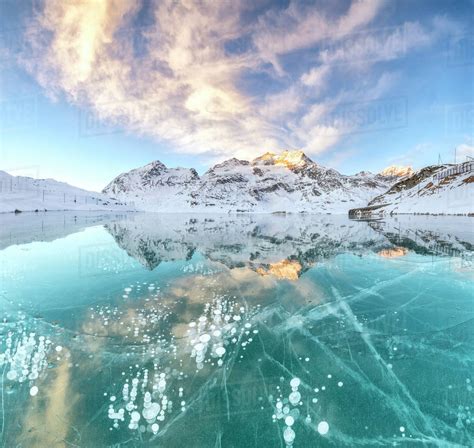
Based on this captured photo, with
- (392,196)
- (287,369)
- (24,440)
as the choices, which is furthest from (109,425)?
(392,196)

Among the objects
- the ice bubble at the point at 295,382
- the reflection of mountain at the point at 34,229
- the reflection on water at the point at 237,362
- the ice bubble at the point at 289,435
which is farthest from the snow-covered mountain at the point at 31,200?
the ice bubble at the point at 289,435

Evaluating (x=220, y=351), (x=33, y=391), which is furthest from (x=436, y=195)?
(x=33, y=391)

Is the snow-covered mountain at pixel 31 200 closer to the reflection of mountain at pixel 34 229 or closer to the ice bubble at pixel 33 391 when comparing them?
the reflection of mountain at pixel 34 229

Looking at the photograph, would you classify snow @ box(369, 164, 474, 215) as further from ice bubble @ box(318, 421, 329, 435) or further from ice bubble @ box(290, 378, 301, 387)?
ice bubble @ box(318, 421, 329, 435)

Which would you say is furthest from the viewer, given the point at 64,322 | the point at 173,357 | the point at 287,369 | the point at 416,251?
the point at 416,251

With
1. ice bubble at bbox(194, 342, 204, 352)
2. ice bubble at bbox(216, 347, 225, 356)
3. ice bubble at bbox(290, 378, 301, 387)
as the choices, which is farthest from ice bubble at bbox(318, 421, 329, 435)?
ice bubble at bbox(194, 342, 204, 352)

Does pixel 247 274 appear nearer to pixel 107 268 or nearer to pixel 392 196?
pixel 107 268
